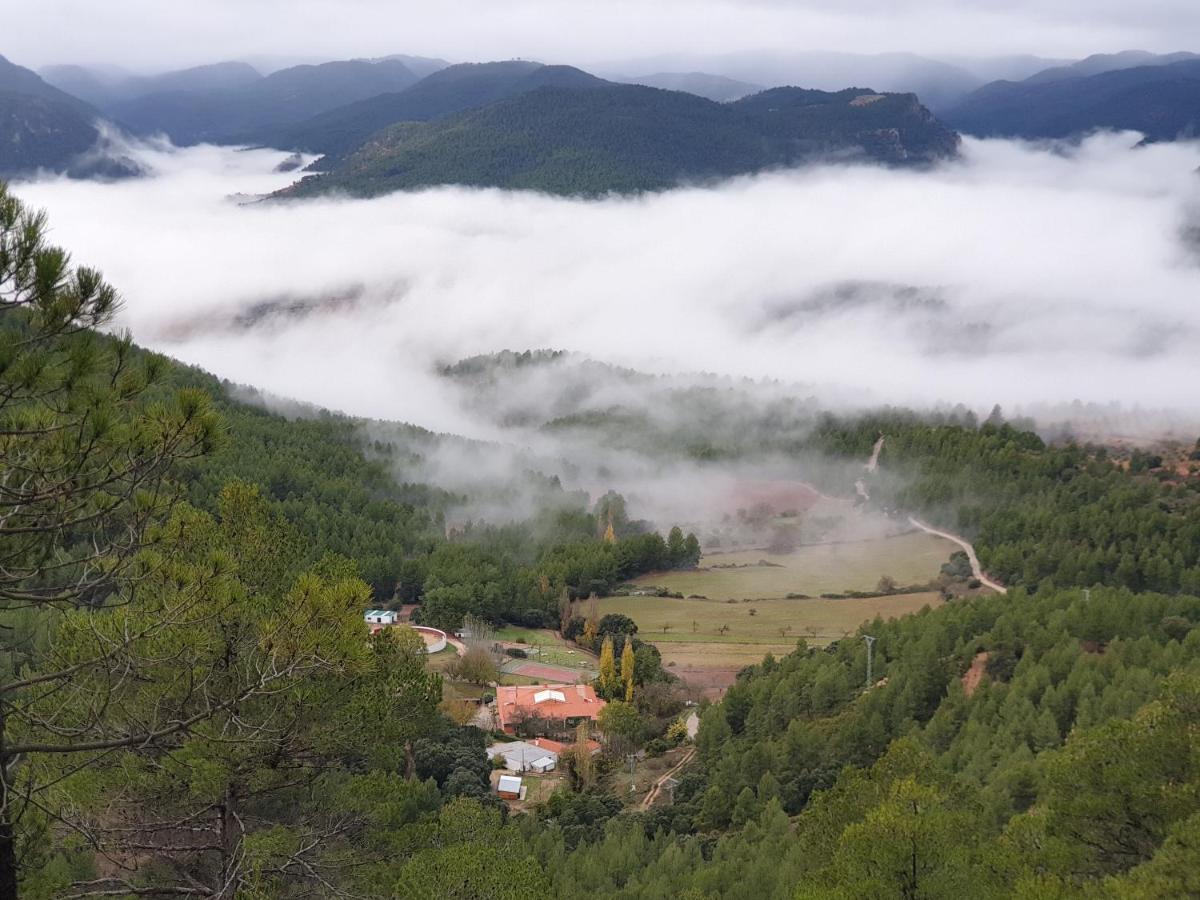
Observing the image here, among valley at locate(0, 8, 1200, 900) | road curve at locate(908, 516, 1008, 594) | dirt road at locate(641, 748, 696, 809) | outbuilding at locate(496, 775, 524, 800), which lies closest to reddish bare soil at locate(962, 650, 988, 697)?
valley at locate(0, 8, 1200, 900)

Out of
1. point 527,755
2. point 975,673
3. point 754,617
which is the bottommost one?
point 754,617

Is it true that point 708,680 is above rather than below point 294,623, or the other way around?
below

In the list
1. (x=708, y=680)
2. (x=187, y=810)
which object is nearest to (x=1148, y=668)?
(x=708, y=680)

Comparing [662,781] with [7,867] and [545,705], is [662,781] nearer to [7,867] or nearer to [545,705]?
[545,705]

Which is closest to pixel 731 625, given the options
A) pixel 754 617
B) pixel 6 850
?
pixel 754 617

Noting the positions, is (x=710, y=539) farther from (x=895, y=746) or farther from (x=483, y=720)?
(x=895, y=746)

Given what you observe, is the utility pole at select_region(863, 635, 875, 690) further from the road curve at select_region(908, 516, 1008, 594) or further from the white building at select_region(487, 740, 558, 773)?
the road curve at select_region(908, 516, 1008, 594)

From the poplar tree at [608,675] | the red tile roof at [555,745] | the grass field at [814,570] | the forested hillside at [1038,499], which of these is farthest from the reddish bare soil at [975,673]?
the grass field at [814,570]
